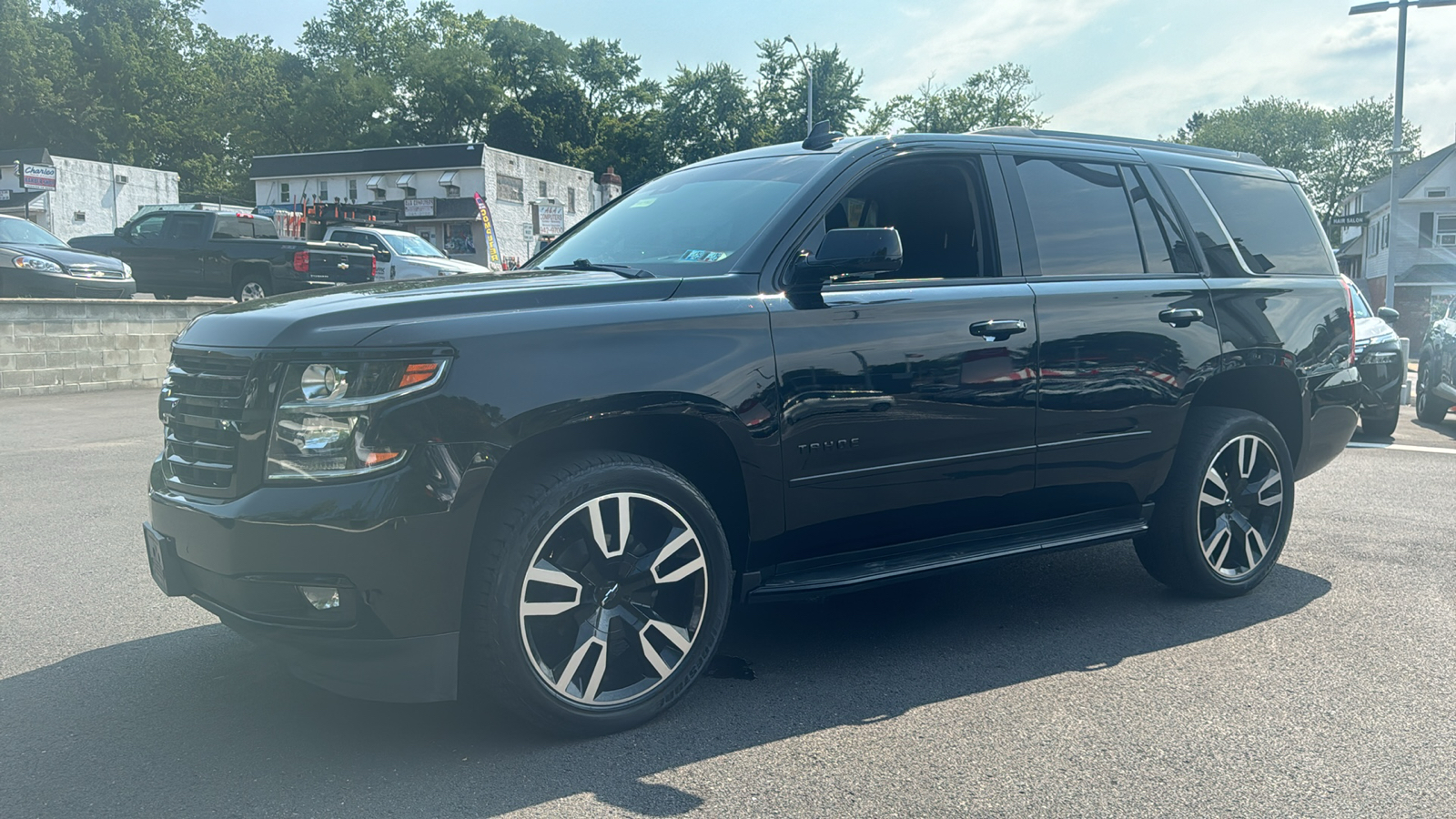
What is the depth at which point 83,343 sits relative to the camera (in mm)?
15117

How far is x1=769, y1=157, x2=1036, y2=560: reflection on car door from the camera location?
388 cm

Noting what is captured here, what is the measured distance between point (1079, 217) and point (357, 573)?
3.24 m

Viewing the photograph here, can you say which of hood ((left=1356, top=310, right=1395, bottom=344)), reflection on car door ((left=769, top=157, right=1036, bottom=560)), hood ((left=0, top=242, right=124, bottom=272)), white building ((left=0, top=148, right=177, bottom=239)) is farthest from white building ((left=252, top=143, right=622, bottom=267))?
reflection on car door ((left=769, top=157, right=1036, bottom=560))

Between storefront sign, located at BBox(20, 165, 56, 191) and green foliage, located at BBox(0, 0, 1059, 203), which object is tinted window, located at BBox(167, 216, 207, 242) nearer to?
storefront sign, located at BBox(20, 165, 56, 191)

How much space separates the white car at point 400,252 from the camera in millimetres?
21422

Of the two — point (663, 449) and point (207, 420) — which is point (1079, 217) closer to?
point (663, 449)

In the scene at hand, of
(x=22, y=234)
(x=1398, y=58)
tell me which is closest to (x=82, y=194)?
(x=22, y=234)

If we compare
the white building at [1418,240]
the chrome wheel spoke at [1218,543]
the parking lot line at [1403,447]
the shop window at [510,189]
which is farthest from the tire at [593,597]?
the shop window at [510,189]

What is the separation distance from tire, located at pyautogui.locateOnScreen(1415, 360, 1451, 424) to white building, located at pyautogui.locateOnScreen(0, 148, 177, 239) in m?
45.4

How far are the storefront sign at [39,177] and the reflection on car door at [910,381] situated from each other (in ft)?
156

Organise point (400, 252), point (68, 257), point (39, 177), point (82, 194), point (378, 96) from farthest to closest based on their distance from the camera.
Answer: point (378, 96)
point (82, 194)
point (39, 177)
point (400, 252)
point (68, 257)

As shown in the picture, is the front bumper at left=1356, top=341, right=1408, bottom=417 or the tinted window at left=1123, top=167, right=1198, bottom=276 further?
the front bumper at left=1356, top=341, right=1408, bottom=417

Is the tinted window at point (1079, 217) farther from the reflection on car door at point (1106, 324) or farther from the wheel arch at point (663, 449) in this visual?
the wheel arch at point (663, 449)

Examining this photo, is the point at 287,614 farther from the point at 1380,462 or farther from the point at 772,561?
the point at 1380,462
